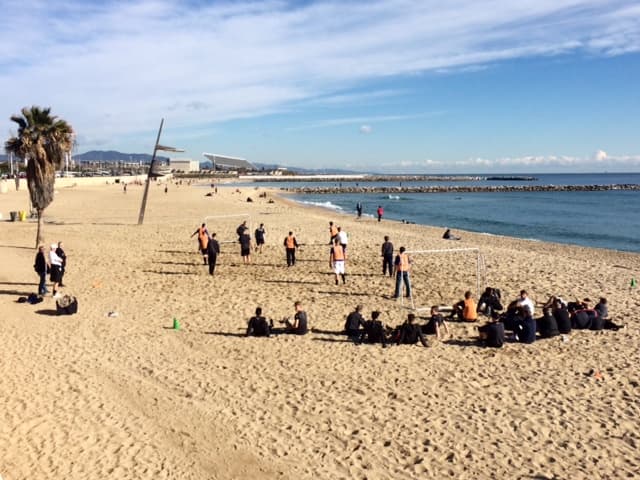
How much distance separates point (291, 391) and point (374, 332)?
2.80 meters

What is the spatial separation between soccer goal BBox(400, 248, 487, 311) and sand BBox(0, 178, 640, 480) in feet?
0.42

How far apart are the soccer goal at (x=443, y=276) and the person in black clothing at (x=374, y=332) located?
2.67 meters

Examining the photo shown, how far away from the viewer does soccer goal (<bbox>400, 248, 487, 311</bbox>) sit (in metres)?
14.6

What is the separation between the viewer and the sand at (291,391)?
655 centimetres

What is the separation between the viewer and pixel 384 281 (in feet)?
53.4

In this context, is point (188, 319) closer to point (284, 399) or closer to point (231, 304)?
point (231, 304)

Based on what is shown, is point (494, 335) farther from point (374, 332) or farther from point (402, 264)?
point (402, 264)

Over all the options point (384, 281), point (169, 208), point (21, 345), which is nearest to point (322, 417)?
point (21, 345)

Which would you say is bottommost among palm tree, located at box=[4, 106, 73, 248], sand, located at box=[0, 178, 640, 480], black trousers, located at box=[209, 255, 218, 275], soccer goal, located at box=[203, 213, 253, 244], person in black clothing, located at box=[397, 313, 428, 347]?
sand, located at box=[0, 178, 640, 480]

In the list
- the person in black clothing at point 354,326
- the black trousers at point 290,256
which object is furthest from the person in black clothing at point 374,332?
the black trousers at point 290,256

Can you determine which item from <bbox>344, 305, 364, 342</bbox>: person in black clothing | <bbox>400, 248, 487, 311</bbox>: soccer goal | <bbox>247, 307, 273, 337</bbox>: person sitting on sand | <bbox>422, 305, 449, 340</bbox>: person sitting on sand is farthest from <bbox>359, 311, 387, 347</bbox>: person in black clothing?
<bbox>400, 248, 487, 311</bbox>: soccer goal

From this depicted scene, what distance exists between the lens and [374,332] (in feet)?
35.2

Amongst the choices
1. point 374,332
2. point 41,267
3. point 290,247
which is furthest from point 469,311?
point 41,267

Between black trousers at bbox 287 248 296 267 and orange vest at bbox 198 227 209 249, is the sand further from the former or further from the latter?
orange vest at bbox 198 227 209 249
